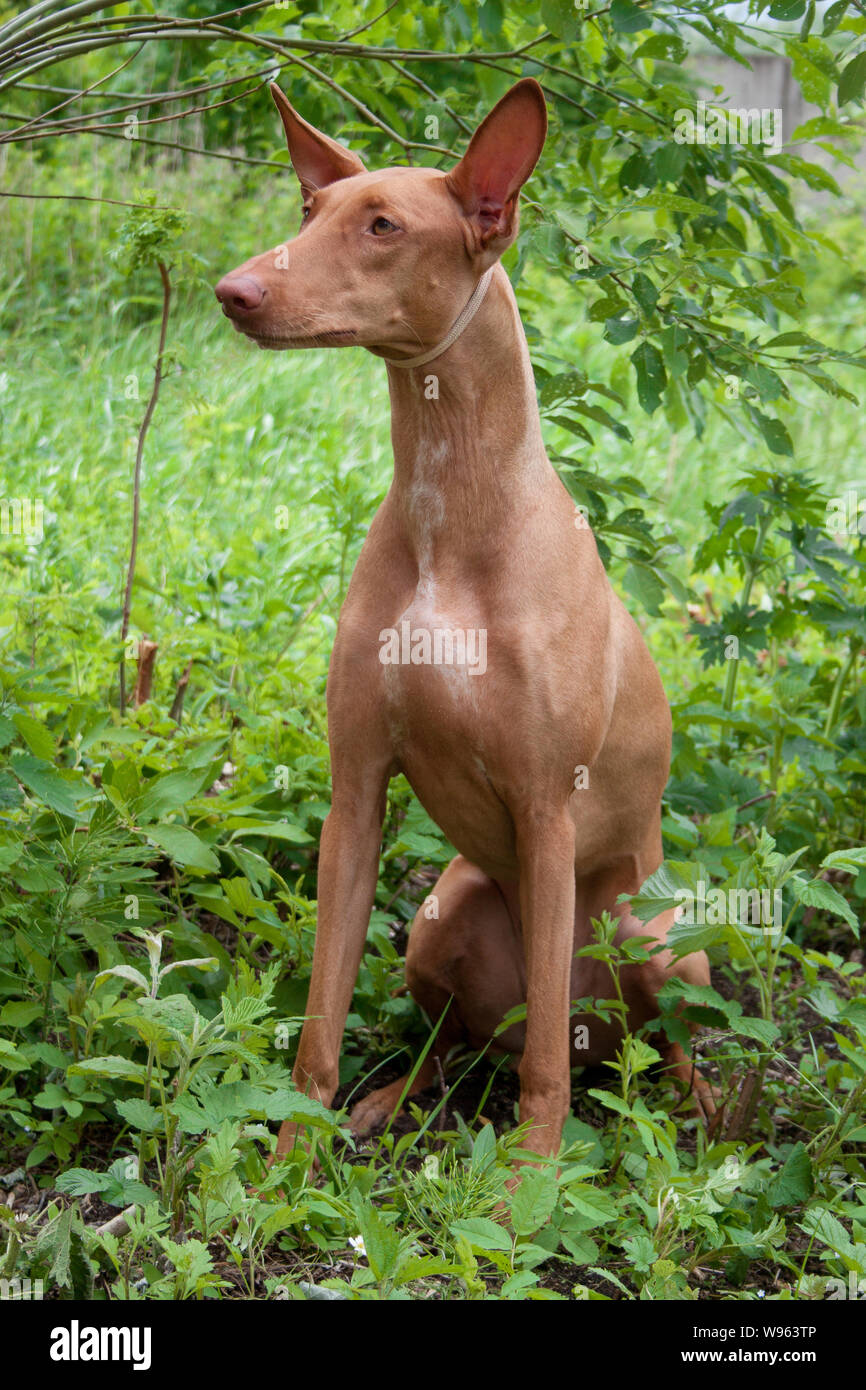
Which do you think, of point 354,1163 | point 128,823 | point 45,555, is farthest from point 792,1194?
point 45,555

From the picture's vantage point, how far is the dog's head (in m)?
2.07

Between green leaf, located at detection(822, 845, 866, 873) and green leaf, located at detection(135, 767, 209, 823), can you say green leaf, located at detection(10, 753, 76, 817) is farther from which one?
green leaf, located at detection(822, 845, 866, 873)

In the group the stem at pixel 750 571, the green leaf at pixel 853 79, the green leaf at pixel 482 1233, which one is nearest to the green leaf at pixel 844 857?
the green leaf at pixel 482 1233

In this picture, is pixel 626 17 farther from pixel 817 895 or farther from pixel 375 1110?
pixel 375 1110

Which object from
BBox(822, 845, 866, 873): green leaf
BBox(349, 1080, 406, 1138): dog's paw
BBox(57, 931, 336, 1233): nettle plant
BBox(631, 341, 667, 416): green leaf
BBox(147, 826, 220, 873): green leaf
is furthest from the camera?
BBox(631, 341, 667, 416): green leaf

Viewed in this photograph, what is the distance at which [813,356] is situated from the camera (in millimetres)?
3105

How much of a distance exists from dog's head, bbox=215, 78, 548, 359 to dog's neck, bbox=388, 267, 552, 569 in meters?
0.12

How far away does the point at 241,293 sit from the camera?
2016 millimetres

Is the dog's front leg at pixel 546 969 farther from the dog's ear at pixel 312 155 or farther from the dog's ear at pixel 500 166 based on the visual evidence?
the dog's ear at pixel 312 155

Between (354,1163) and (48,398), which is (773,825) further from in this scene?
(48,398)

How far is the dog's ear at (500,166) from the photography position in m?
2.18

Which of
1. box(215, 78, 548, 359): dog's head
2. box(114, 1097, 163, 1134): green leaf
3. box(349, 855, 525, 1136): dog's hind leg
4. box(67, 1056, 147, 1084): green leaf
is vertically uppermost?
box(215, 78, 548, 359): dog's head

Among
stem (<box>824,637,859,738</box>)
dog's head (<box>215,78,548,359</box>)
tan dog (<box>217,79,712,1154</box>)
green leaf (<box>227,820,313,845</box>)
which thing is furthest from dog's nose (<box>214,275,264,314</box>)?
stem (<box>824,637,859,738</box>)

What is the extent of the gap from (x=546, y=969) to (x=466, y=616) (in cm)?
70
